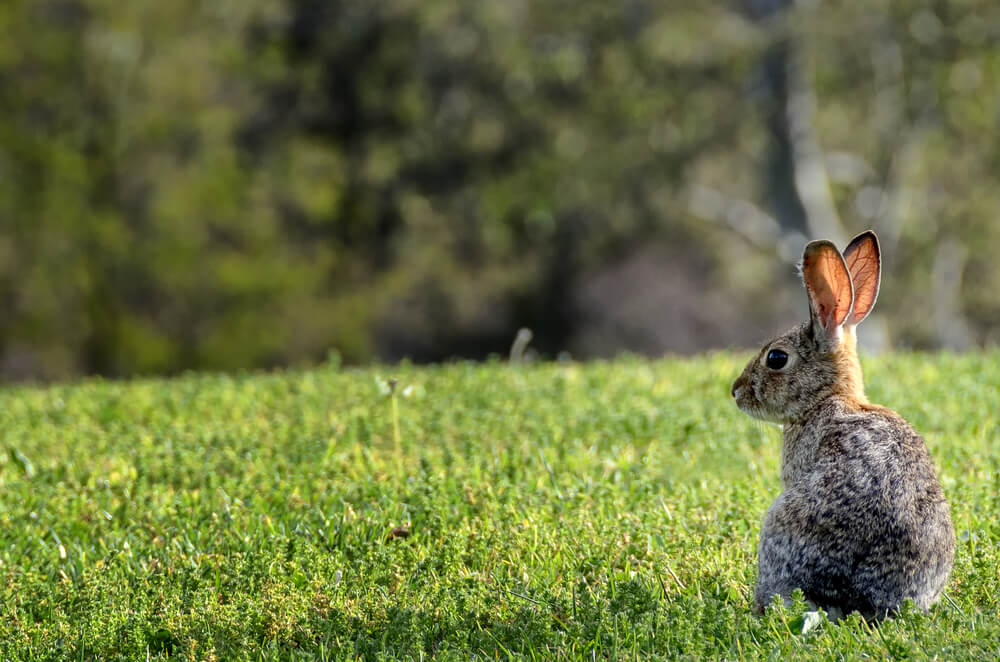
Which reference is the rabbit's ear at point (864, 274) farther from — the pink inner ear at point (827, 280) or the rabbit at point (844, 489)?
the pink inner ear at point (827, 280)

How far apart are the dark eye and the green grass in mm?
873

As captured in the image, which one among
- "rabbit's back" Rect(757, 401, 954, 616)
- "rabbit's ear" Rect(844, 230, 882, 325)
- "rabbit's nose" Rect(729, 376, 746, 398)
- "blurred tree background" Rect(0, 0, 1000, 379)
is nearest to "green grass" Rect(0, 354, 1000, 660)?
"rabbit's back" Rect(757, 401, 954, 616)

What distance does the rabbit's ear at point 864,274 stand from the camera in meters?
4.96

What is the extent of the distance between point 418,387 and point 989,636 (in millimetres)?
5345

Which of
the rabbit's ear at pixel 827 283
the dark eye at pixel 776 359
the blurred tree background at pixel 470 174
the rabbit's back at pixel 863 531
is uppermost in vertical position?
the blurred tree background at pixel 470 174

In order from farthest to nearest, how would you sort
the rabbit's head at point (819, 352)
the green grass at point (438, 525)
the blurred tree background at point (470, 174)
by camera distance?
the blurred tree background at point (470, 174), the rabbit's head at point (819, 352), the green grass at point (438, 525)

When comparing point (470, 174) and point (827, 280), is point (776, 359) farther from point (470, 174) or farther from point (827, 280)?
point (470, 174)

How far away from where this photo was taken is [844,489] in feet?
14.4

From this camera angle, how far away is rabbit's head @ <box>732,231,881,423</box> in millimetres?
4867

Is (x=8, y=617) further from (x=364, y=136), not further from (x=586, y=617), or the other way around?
(x=364, y=136)

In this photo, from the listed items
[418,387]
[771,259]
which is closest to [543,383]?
[418,387]

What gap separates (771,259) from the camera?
29.0m

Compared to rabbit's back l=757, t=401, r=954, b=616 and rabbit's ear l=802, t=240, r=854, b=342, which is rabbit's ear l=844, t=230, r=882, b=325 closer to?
rabbit's ear l=802, t=240, r=854, b=342

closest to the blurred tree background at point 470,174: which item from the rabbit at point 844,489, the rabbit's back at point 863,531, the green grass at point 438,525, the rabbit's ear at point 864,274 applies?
the green grass at point 438,525
